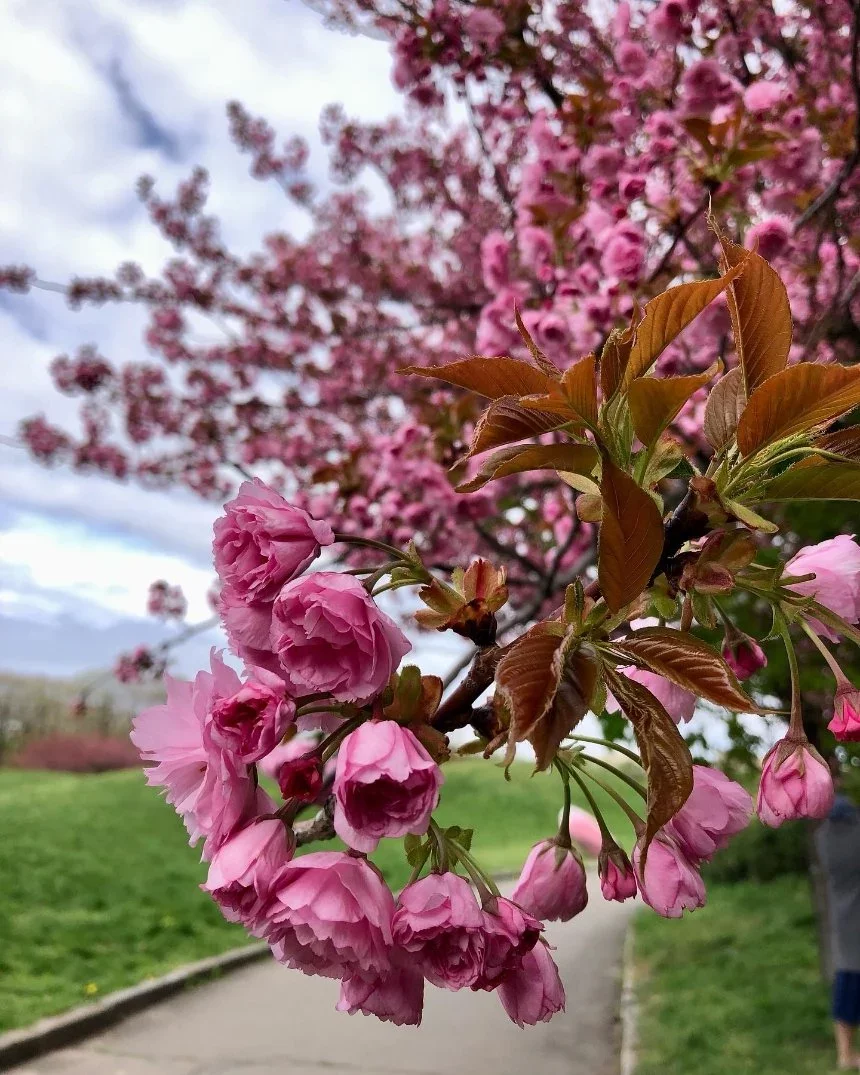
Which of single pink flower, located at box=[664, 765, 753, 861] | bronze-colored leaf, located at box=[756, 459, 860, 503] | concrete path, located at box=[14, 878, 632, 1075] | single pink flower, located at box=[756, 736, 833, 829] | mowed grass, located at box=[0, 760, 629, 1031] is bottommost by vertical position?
concrete path, located at box=[14, 878, 632, 1075]

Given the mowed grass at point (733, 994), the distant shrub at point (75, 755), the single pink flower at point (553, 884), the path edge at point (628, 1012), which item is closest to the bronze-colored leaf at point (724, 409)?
the single pink flower at point (553, 884)

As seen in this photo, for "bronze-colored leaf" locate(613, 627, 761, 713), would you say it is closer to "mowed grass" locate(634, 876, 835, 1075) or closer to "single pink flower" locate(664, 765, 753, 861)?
"single pink flower" locate(664, 765, 753, 861)

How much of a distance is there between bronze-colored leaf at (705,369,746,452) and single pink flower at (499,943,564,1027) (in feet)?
1.28

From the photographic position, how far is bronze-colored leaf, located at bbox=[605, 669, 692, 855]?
0.47 m

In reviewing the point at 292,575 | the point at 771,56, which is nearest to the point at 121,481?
the point at 771,56

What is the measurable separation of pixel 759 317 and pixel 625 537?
191 millimetres

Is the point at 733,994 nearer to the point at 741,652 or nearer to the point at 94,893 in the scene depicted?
the point at 94,893

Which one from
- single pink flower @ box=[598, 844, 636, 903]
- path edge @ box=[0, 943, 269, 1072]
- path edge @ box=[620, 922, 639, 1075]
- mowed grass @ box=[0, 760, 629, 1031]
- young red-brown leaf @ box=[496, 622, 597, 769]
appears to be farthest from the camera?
mowed grass @ box=[0, 760, 629, 1031]

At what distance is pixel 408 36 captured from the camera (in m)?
2.88

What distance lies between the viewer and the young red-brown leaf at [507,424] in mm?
537

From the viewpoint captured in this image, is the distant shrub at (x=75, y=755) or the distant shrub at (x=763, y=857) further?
the distant shrub at (x=75, y=755)

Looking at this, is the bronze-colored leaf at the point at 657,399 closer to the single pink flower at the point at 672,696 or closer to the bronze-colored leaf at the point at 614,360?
the bronze-colored leaf at the point at 614,360

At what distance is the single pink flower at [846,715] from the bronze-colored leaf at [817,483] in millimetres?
163

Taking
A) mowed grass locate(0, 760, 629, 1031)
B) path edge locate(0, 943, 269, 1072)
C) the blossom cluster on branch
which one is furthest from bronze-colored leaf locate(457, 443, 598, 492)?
path edge locate(0, 943, 269, 1072)
